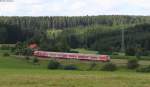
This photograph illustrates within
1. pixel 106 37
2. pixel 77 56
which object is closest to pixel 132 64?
pixel 77 56

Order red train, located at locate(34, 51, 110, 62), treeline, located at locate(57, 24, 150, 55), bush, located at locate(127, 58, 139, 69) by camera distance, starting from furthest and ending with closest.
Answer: treeline, located at locate(57, 24, 150, 55)
red train, located at locate(34, 51, 110, 62)
bush, located at locate(127, 58, 139, 69)

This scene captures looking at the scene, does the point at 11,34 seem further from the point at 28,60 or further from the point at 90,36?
the point at 28,60

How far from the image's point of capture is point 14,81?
23453 millimetres

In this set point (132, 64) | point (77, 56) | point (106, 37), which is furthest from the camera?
point (106, 37)

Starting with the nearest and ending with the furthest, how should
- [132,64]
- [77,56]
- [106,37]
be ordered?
[132,64], [77,56], [106,37]

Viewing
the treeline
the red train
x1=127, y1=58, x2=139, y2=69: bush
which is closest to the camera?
x1=127, y1=58, x2=139, y2=69: bush

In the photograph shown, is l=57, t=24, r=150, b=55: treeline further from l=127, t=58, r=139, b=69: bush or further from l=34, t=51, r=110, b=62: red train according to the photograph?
l=127, t=58, r=139, b=69: bush

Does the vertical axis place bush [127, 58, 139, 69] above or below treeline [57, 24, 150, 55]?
below

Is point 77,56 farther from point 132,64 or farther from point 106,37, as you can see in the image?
point 106,37

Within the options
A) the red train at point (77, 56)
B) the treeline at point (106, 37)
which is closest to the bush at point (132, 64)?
the red train at point (77, 56)

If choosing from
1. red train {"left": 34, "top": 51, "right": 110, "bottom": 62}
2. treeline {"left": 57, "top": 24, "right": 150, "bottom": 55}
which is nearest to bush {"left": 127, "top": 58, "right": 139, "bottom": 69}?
red train {"left": 34, "top": 51, "right": 110, "bottom": 62}

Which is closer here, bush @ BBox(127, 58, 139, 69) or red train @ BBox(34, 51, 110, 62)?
bush @ BBox(127, 58, 139, 69)

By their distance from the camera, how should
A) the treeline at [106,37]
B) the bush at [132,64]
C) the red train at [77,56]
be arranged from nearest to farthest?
the bush at [132,64] → the red train at [77,56] → the treeline at [106,37]

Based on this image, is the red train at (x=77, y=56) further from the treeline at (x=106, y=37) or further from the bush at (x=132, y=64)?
the treeline at (x=106, y=37)
